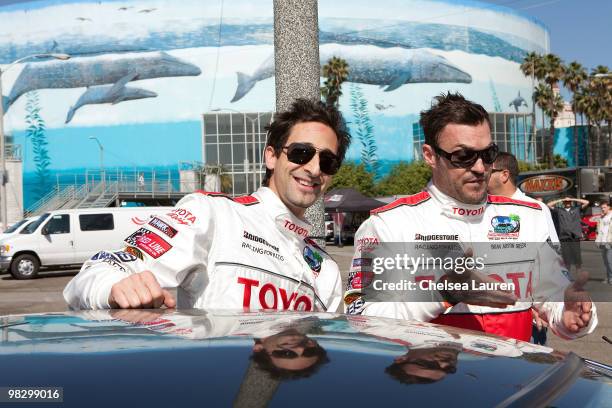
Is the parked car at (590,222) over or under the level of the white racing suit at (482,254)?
under

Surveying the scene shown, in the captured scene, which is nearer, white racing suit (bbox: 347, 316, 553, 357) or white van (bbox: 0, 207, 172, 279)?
white racing suit (bbox: 347, 316, 553, 357)

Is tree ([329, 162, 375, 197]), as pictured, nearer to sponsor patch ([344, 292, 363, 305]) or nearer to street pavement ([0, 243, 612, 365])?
street pavement ([0, 243, 612, 365])

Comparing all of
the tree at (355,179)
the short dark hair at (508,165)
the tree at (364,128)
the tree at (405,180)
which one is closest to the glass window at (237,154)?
the tree at (355,179)

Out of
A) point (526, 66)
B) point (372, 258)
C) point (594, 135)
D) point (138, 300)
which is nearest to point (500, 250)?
point (372, 258)

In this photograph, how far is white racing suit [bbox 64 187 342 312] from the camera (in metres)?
2.45

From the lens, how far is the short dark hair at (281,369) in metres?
1.26

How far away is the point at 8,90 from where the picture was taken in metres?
77.6

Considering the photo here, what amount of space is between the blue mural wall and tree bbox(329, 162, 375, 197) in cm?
1519

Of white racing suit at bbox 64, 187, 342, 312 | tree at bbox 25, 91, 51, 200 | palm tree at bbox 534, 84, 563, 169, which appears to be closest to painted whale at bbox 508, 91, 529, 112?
palm tree at bbox 534, 84, 563, 169

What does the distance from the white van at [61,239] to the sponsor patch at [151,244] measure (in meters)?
18.4

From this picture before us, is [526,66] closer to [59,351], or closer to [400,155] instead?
[400,155]

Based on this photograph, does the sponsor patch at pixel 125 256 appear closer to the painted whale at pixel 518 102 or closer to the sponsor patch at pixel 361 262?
the sponsor patch at pixel 361 262

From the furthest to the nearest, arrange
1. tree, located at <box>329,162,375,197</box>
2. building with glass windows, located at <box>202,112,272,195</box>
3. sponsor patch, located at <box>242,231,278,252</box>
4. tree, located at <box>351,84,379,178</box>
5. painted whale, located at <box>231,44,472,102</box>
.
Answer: tree, located at <box>351,84,379,178</box>
painted whale, located at <box>231,44,472,102</box>
building with glass windows, located at <box>202,112,272,195</box>
tree, located at <box>329,162,375,197</box>
sponsor patch, located at <box>242,231,278,252</box>

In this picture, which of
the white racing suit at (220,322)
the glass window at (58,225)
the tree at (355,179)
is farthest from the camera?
the tree at (355,179)
